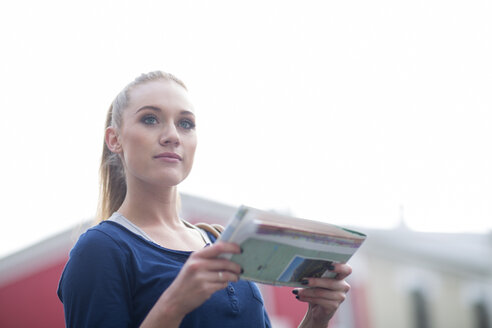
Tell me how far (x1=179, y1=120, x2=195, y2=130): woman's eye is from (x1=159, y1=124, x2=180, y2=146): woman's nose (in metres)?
0.08

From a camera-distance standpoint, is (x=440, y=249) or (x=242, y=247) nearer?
(x=242, y=247)

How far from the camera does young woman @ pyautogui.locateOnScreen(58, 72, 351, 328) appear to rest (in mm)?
1380

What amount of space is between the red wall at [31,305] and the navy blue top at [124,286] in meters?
11.8

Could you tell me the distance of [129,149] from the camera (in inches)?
72.5

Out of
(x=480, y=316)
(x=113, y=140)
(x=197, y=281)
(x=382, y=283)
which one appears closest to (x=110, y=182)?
(x=113, y=140)

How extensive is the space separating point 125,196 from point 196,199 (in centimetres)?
1184

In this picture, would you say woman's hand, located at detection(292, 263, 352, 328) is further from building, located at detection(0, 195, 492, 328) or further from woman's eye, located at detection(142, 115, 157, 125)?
building, located at detection(0, 195, 492, 328)

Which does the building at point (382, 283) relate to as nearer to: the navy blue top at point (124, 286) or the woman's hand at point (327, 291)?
the navy blue top at point (124, 286)

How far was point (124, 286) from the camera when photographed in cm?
156

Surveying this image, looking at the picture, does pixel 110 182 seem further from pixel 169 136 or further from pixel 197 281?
pixel 197 281

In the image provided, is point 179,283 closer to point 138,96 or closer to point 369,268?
point 138,96

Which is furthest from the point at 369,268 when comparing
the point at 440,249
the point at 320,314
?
the point at 320,314

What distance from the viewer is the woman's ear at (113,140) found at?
198 cm

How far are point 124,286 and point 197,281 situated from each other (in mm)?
355
